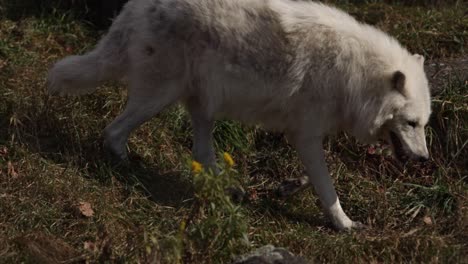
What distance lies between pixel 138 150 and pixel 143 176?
349 mm

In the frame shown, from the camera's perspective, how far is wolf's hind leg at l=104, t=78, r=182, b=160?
6.45m

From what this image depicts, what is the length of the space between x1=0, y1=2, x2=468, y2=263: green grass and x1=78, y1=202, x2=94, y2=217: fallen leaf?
29 mm

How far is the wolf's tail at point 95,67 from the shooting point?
6590 millimetres

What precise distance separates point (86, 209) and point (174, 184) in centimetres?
93

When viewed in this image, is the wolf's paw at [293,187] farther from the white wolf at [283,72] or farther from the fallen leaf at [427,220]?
the fallen leaf at [427,220]

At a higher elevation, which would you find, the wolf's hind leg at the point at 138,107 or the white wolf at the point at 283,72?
the white wolf at the point at 283,72

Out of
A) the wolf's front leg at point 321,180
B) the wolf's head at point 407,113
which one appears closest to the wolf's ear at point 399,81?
the wolf's head at point 407,113

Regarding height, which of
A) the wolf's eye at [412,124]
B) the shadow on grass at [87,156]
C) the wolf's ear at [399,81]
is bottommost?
the shadow on grass at [87,156]

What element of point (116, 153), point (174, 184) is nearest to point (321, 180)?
point (174, 184)

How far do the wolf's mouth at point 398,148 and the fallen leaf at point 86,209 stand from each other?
7.08 ft

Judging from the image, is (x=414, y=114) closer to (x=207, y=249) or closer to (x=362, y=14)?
(x=207, y=249)

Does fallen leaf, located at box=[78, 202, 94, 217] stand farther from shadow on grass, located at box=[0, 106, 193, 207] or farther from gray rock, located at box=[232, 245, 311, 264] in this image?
gray rock, located at box=[232, 245, 311, 264]

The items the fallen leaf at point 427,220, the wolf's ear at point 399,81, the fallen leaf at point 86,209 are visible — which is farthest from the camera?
the fallen leaf at point 427,220

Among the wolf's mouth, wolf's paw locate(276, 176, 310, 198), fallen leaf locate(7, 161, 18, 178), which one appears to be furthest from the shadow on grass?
the wolf's mouth
